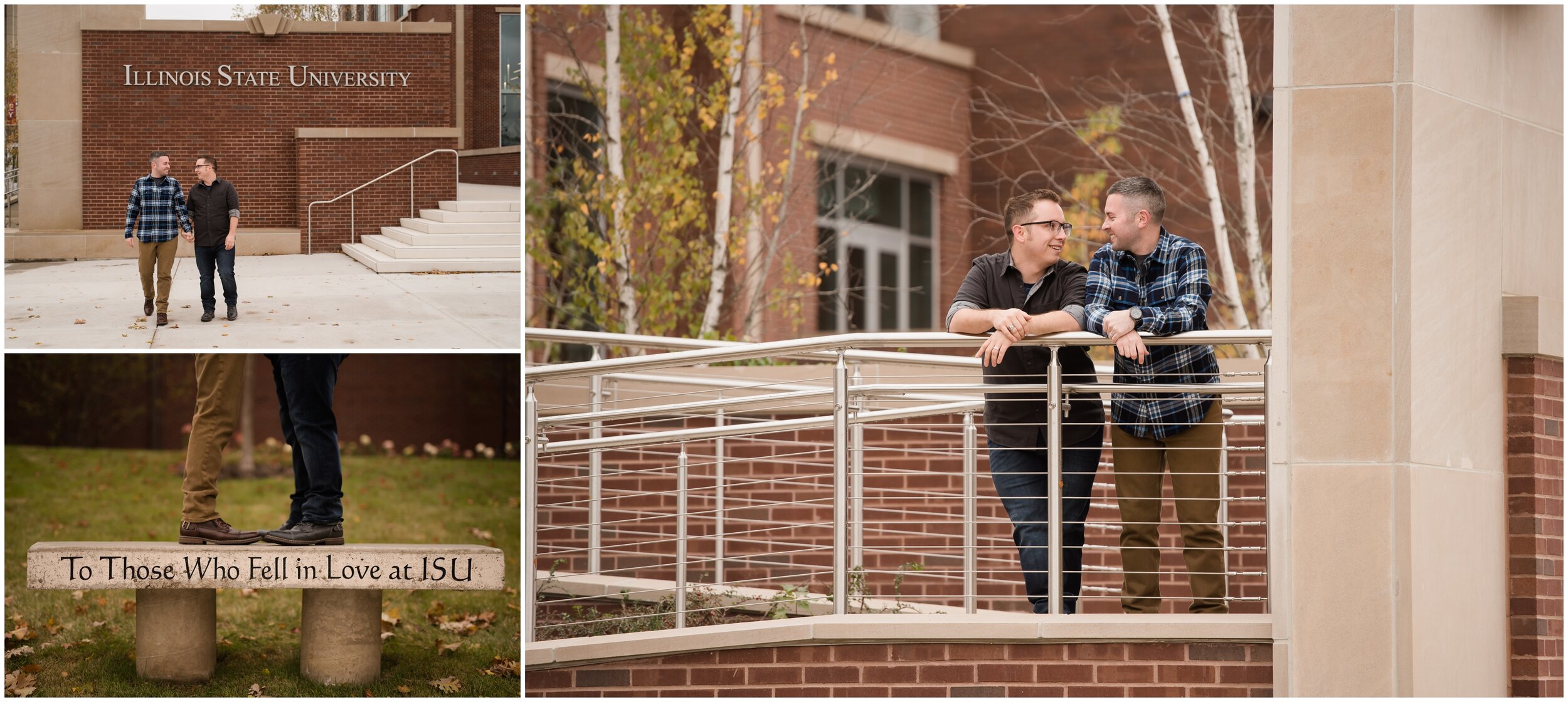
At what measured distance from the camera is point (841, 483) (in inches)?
219

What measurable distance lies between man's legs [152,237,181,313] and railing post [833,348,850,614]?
2.35m

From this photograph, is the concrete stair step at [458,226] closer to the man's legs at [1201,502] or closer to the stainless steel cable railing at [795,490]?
the stainless steel cable railing at [795,490]

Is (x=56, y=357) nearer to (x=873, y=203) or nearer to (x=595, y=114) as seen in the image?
(x=595, y=114)

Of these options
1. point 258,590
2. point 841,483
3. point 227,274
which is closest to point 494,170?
point 227,274

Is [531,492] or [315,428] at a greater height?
[315,428]

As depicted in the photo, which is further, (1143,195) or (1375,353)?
(1143,195)

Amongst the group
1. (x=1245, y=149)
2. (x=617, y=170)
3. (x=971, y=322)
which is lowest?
(x=971, y=322)

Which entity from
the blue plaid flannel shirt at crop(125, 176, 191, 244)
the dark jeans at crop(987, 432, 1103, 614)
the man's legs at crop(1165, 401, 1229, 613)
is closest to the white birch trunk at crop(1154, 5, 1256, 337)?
the man's legs at crop(1165, 401, 1229, 613)

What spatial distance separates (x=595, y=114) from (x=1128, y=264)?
23.4 feet

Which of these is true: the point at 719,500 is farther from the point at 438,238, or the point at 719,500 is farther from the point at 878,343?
the point at 438,238

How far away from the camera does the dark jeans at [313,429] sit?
228 inches

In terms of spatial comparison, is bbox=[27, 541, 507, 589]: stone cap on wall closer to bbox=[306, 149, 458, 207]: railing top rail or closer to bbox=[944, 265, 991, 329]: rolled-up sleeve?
bbox=[306, 149, 458, 207]: railing top rail

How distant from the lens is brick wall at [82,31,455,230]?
17.5ft

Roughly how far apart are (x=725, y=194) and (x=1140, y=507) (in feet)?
18.1
